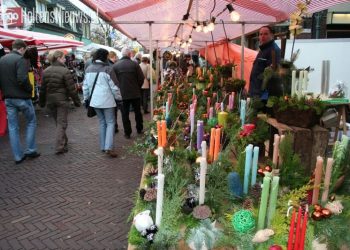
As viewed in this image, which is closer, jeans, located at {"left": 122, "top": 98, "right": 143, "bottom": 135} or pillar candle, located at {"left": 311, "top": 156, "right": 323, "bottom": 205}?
pillar candle, located at {"left": 311, "top": 156, "right": 323, "bottom": 205}

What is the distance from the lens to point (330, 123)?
3.43m

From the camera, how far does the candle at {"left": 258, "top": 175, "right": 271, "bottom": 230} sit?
150 centimetres

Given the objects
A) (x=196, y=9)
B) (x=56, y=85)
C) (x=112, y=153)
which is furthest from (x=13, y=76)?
(x=196, y=9)

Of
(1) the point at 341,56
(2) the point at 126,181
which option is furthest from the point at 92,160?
(1) the point at 341,56

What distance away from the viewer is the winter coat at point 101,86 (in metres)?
5.45

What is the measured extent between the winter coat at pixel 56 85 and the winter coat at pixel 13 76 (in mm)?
417

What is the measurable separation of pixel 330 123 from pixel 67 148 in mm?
4592

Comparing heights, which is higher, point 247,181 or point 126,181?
point 247,181

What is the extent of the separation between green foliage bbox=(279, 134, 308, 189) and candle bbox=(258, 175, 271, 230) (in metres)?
0.43

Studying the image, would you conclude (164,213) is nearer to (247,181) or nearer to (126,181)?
(247,181)

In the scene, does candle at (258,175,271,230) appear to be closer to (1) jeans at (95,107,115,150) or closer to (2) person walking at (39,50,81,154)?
(1) jeans at (95,107,115,150)

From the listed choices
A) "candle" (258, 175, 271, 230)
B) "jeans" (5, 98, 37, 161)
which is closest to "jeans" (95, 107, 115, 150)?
"jeans" (5, 98, 37, 161)

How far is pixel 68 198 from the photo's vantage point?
416 cm

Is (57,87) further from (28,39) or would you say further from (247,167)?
(247,167)
